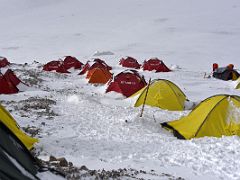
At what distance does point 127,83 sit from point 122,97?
0.77m

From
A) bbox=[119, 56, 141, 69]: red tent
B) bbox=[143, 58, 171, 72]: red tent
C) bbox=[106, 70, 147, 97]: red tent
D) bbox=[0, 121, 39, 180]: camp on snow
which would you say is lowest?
bbox=[119, 56, 141, 69]: red tent

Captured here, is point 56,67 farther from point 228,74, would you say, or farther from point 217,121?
point 217,121

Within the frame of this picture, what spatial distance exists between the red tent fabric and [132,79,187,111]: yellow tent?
5721 mm

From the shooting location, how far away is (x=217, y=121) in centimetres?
1159

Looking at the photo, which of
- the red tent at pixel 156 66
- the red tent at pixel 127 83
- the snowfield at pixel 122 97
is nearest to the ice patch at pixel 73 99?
the snowfield at pixel 122 97

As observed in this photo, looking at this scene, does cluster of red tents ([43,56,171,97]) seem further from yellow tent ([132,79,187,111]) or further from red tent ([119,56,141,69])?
yellow tent ([132,79,187,111])

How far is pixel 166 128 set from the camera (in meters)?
12.5

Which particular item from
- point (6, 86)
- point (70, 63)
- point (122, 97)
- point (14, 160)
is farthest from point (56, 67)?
point (14, 160)

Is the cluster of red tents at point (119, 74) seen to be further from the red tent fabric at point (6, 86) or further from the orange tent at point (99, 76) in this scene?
the red tent fabric at point (6, 86)

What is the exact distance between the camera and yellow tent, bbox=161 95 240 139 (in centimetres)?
1141

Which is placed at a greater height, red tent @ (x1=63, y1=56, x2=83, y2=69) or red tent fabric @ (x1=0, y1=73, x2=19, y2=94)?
red tent fabric @ (x1=0, y1=73, x2=19, y2=94)

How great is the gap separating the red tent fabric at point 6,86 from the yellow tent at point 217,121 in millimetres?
8740

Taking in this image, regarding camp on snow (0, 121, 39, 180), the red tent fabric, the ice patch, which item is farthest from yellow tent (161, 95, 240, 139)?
the red tent fabric

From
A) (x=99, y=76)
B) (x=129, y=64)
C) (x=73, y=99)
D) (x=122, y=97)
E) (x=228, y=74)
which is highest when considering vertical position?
(x=73, y=99)
